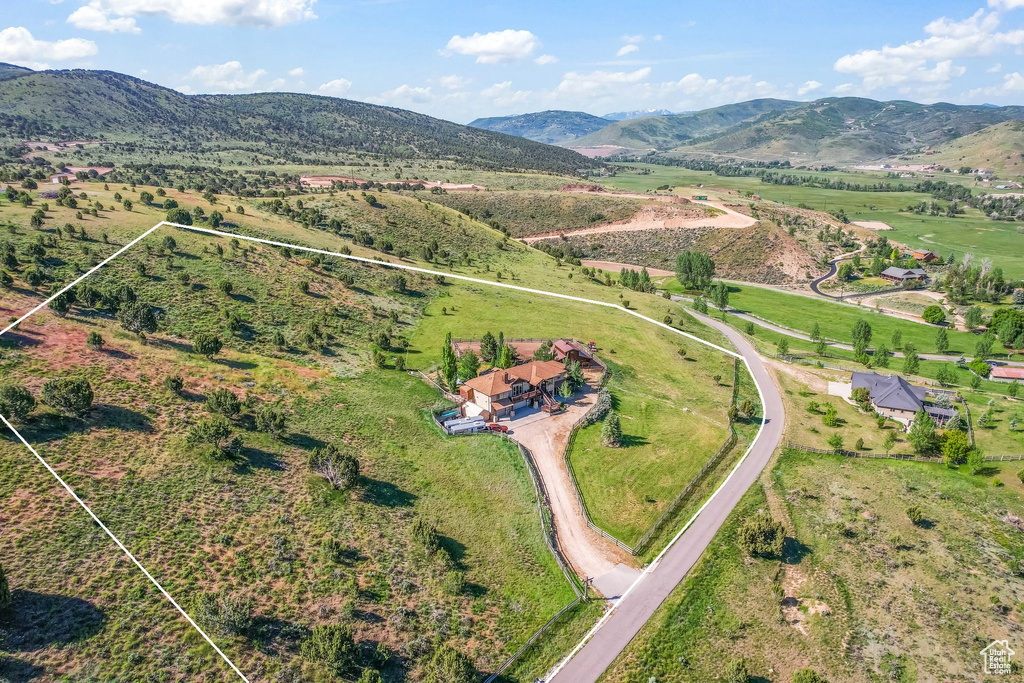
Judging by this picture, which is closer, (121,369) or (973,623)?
(973,623)

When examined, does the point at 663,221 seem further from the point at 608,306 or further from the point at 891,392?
the point at 891,392

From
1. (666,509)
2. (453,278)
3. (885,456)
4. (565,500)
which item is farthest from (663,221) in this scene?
(565,500)

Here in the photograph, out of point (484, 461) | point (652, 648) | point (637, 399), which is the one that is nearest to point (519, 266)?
point (637, 399)

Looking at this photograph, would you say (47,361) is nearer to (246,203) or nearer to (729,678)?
(729,678)

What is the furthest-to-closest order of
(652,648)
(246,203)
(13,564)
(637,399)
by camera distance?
(246,203)
(637,399)
(652,648)
(13,564)

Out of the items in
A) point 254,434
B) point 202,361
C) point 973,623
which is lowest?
point 973,623

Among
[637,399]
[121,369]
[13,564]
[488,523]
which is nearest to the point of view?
[13,564]

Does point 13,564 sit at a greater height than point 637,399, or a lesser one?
greater

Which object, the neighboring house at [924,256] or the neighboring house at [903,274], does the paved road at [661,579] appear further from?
the neighboring house at [924,256]
